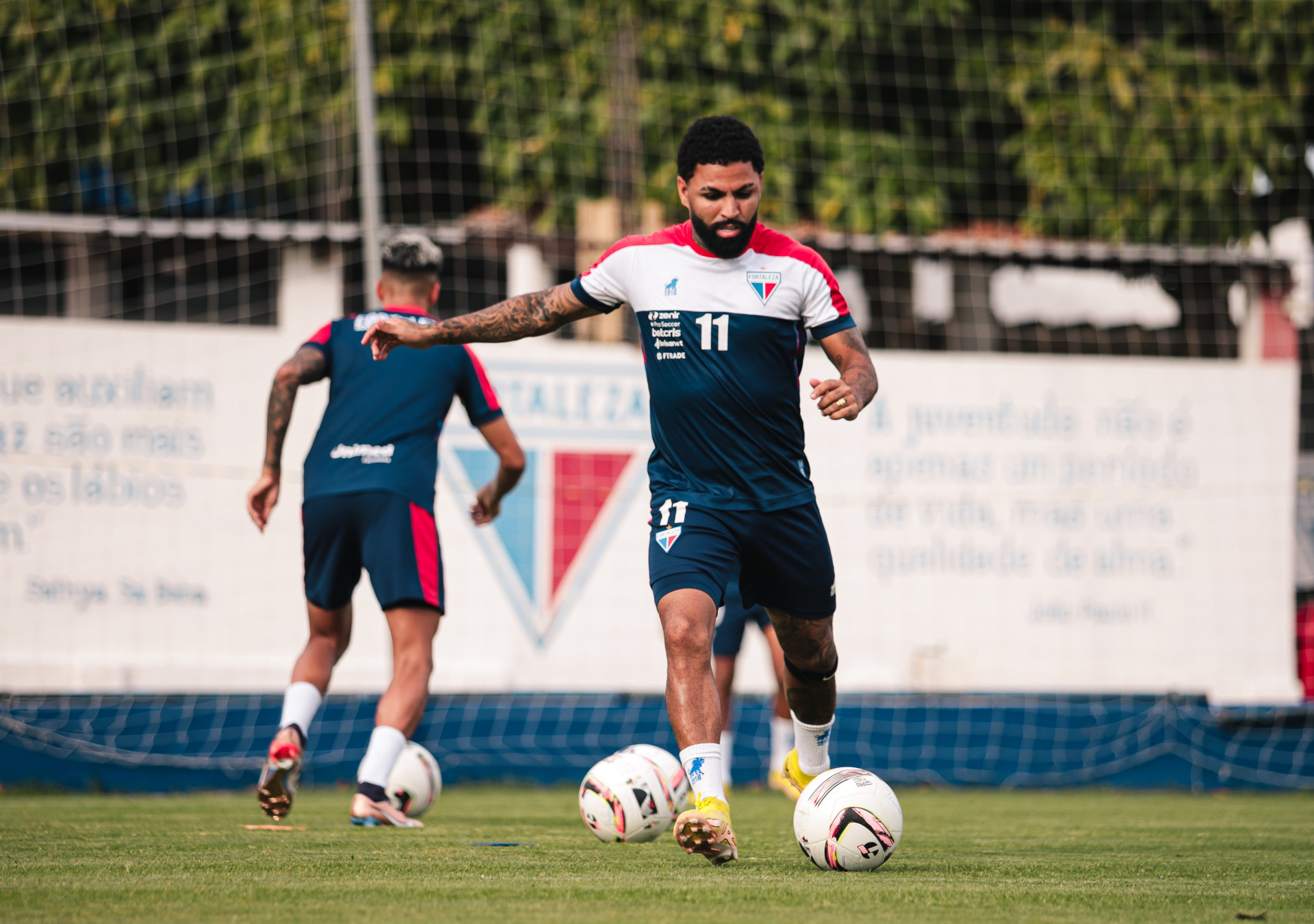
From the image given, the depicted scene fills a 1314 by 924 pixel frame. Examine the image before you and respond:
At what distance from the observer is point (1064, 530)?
11.5 m

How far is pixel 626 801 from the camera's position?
466 cm

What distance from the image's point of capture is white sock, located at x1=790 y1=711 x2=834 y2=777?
189 inches

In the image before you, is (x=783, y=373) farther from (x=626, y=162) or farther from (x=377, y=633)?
(x=626, y=162)

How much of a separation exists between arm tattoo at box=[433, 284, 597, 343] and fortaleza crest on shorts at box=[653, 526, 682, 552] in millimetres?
700

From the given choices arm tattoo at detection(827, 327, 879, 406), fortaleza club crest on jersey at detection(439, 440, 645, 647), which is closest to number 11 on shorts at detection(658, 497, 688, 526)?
arm tattoo at detection(827, 327, 879, 406)

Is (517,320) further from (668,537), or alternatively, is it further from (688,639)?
(688,639)

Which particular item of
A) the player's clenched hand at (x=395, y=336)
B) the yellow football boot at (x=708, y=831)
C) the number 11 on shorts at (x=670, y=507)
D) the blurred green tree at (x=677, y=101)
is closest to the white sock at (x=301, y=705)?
the player's clenched hand at (x=395, y=336)

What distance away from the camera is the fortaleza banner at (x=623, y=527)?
412 inches

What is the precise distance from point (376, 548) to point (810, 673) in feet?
5.85

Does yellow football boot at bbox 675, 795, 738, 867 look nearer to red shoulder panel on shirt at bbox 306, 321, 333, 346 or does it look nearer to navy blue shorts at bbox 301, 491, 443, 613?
navy blue shorts at bbox 301, 491, 443, 613

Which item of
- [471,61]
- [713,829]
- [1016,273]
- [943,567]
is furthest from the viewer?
[1016,273]

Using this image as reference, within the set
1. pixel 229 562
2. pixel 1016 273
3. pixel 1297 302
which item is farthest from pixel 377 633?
pixel 1297 302

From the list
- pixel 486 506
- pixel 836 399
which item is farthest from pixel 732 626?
pixel 836 399

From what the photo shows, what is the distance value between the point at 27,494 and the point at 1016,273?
8507 mm
